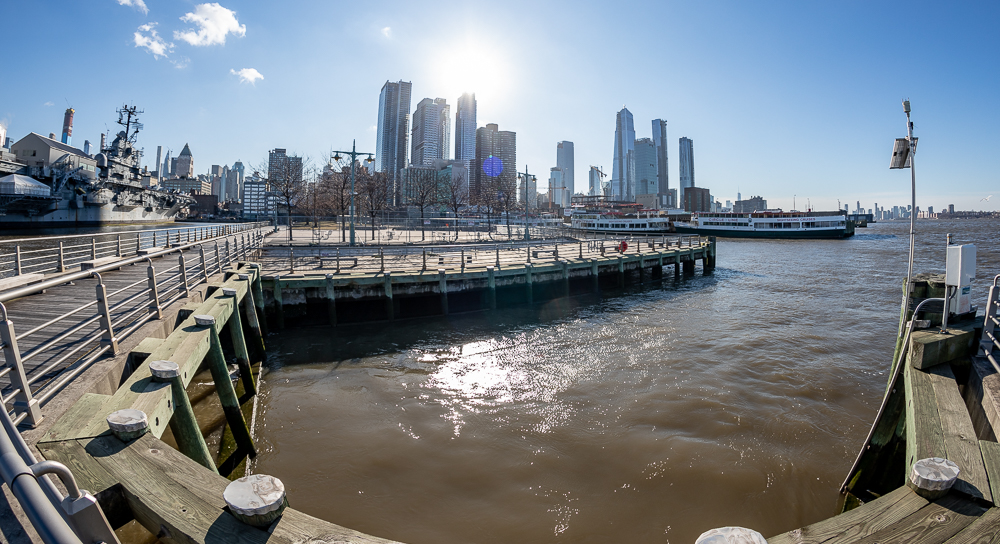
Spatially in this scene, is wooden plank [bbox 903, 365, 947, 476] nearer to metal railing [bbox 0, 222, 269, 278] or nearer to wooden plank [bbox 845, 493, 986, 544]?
wooden plank [bbox 845, 493, 986, 544]

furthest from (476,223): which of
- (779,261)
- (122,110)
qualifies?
(122,110)

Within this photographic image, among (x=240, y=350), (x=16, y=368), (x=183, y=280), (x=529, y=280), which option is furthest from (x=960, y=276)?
(x=529, y=280)

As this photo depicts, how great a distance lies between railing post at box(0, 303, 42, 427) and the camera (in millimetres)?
3611

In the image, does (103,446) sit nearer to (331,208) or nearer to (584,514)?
(584,514)

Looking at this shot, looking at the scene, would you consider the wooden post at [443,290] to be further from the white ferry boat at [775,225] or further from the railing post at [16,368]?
the white ferry boat at [775,225]

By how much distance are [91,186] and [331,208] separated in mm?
30589

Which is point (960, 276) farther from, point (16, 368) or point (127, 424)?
point (16, 368)

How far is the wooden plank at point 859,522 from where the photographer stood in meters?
3.22

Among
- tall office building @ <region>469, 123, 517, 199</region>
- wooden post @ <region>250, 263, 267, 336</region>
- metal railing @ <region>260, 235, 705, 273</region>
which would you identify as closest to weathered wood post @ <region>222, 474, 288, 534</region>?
wooden post @ <region>250, 263, 267, 336</region>

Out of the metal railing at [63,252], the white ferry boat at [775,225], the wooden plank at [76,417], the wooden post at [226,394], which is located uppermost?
the white ferry boat at [775,225]

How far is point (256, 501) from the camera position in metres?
2.87

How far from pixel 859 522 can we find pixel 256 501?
423 centimetres

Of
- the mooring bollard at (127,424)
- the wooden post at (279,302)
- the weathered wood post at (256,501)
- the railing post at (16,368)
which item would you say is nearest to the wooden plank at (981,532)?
the weathered wood post at (256,501)

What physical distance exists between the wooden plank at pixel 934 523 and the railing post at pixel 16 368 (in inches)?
254
